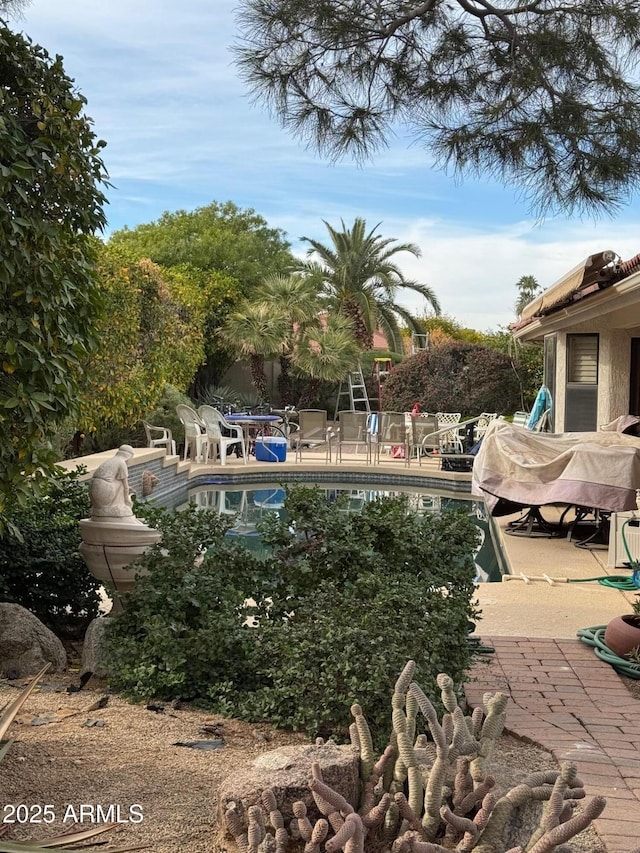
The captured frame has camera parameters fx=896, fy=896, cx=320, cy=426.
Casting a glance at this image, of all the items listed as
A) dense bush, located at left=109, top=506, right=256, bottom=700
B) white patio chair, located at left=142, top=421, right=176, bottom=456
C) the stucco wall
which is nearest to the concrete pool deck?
dense bush, located at left=109, top=506, right=256, bottom=700

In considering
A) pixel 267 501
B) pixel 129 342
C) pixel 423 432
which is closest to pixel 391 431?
pixel 423 432

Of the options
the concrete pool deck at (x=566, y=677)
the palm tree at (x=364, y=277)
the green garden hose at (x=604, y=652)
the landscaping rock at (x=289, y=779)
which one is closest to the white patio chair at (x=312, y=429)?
the palm tree at (x=364, y=277)

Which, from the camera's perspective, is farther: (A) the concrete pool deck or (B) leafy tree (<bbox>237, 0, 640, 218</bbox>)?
(B) leafy tree (<bbox>237, 0, 640, 218</bbox>)

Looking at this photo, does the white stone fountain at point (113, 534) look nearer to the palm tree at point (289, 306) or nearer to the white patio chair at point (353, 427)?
the white patio chair at point (353, 427)

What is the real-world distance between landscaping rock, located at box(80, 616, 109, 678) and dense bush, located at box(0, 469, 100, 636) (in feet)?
2.61

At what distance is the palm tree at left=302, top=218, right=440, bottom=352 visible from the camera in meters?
27.8

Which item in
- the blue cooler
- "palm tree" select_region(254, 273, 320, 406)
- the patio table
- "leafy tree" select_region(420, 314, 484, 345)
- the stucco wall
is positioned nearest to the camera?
the stucco wall

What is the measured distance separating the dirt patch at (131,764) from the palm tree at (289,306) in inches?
785

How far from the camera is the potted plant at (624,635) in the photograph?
4816 mm

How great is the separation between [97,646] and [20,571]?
974 mm

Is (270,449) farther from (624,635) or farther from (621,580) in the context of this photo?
(624,635)

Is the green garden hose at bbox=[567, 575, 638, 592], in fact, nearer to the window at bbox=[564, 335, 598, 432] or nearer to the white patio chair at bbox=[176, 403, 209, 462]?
the window at bbox=[564, 335, 598, 432]

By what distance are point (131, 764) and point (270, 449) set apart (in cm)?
1379

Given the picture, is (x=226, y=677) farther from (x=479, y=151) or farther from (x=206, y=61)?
(x=206, y=61)
